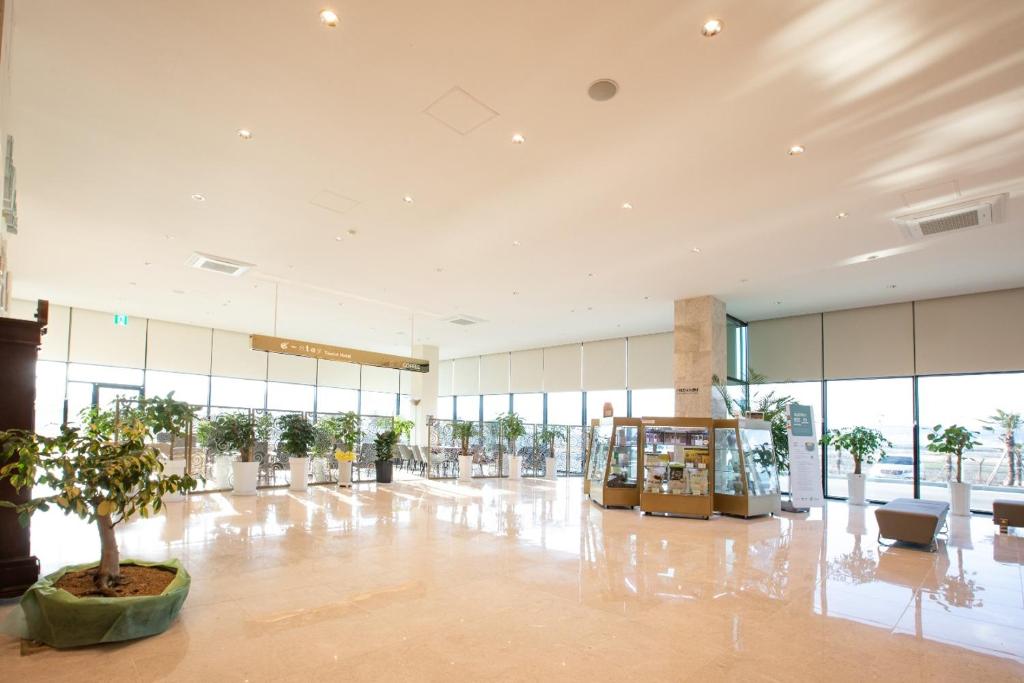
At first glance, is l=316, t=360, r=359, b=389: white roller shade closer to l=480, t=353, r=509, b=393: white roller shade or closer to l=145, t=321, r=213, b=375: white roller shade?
l=145, t=321, r=213, b=375: white roller shade

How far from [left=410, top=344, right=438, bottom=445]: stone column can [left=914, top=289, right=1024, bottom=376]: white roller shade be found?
40.3 ft

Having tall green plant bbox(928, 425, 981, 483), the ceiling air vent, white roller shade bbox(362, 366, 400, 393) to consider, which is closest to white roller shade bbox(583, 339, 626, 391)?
white roller shade bbox(362, 366, 400, 393)

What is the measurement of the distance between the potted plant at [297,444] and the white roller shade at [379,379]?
8.74 metres

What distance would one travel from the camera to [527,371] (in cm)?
1922

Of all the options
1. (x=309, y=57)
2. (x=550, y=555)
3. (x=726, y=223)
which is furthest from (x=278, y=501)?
(x=726, y=223)

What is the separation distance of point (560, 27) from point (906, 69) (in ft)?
8.33

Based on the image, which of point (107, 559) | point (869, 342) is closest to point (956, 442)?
point (869, 342)

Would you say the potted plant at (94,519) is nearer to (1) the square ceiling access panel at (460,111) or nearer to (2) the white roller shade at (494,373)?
(1) the square ceiling access panel at (460,111)

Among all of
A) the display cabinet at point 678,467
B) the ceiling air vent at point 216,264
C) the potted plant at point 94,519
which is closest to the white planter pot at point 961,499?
the display cabinet at point 678,467

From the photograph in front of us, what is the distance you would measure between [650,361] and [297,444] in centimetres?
938

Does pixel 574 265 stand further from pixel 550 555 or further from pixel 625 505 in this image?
pixel 550 555

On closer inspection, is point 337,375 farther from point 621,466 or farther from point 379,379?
point 621,466

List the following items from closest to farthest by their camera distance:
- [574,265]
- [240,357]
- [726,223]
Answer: [726,223] → [574,265] → [240,357]

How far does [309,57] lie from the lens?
13.8ft
